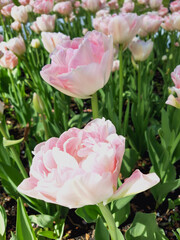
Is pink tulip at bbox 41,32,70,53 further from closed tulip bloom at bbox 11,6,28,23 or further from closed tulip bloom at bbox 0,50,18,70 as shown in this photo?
closed tulip bloom at bbox 11,6,28,23

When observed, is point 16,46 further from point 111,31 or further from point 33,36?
point 33,36

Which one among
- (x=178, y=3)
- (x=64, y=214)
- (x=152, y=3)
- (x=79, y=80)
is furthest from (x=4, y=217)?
(x=178, y=3)

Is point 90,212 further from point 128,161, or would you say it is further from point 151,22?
point 151,22

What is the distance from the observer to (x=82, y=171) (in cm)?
35

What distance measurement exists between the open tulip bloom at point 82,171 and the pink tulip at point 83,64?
0.39ft

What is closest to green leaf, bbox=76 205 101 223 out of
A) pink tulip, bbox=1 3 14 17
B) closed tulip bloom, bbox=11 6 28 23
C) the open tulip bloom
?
the open tulip bloom

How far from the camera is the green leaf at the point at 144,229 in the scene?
0.68 m

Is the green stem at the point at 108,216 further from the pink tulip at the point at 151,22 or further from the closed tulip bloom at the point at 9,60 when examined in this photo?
the pink tulip at the point at 151,22

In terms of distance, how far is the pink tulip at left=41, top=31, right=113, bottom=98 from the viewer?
496 millimetres

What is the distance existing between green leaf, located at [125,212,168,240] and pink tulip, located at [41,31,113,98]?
393mm

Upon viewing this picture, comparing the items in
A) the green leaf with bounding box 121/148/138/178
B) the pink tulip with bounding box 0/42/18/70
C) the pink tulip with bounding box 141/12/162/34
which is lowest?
the green leaf with bounding box 121/148/138/178

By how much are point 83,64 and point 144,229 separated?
470 millimetres

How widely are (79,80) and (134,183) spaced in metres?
0.23

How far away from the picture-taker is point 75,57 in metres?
0.50
